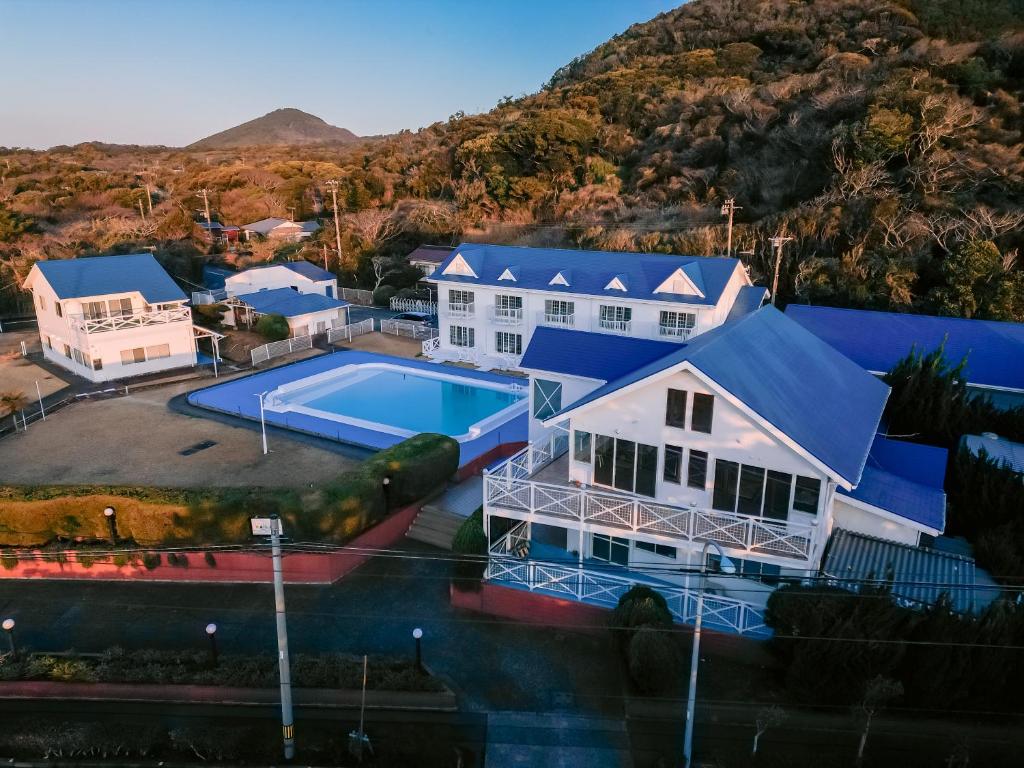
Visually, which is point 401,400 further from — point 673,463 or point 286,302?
point 673,463

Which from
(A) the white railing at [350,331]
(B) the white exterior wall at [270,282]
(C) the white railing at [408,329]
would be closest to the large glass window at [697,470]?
(C) the white railing at [408,329]

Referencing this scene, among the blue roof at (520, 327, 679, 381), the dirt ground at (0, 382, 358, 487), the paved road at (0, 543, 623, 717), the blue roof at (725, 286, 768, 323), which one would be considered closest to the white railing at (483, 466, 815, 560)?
the paved road at (0, 543, 623, 717)

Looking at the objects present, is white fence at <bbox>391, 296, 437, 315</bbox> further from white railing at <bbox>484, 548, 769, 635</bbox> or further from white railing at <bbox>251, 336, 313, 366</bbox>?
white railing at <bbox>484, 548, 769, 635</bbox>

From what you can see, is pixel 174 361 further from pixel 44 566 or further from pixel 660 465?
pixel 660 465

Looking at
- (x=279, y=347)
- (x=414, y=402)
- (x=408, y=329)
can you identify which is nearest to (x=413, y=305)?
(x=408, y=329)

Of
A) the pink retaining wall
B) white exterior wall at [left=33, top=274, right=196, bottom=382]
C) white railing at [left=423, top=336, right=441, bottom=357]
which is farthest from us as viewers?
white railing at [left=423, top=336, right=441, bottom=357]

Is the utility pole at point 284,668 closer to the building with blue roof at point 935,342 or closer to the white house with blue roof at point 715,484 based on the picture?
the white house with blue roof at point 715,484

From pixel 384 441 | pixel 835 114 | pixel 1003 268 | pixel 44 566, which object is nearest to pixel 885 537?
pixel 384 441
